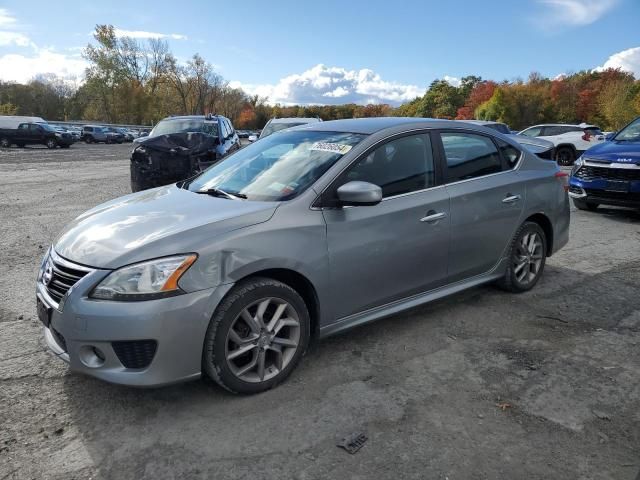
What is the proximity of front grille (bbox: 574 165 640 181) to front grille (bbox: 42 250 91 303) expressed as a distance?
8075 millimetres

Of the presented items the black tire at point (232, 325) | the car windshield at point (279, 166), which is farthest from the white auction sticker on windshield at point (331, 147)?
the black tire at point (232, 325)

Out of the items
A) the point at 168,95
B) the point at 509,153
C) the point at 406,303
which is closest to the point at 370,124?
the point at 406,303

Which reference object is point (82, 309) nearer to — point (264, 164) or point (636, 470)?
point (264, 164)

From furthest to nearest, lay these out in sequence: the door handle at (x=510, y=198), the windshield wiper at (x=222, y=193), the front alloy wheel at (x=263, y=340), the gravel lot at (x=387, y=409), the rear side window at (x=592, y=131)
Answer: the rear side window at (x=592, y=131) → the door handle at (x=510, y=198) → the windshield wiper at (x=222, y=193) → the front alloy wheel at (x=263, y=340) → the gravel lot at (x=387, y=409)

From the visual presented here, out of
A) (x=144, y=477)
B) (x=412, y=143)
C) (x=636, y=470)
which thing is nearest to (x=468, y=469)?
(x=636, y=470)

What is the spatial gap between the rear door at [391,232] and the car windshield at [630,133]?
6.66 metres

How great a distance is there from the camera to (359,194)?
311 centimetres

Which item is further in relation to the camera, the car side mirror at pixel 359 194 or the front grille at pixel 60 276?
the car side mirror at pixel 359 194

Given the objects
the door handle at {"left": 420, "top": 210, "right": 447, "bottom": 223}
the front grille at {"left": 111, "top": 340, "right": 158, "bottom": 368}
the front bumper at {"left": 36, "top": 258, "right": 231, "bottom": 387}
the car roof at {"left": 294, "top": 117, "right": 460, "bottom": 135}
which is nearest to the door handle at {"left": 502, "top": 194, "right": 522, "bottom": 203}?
the car roof at {"left": 294, "top": 117, "right": 460, "bottom": 135}

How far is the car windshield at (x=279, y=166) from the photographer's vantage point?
3359mm

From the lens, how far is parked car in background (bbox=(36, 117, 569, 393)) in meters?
2.64

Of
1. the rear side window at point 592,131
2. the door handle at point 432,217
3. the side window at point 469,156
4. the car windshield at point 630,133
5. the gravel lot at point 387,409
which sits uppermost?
the rear side window at point 592,131

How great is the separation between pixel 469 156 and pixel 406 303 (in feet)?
4.59

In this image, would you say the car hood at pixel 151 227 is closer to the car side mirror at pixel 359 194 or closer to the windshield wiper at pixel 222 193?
the windshield wiper at pixel 222 193
